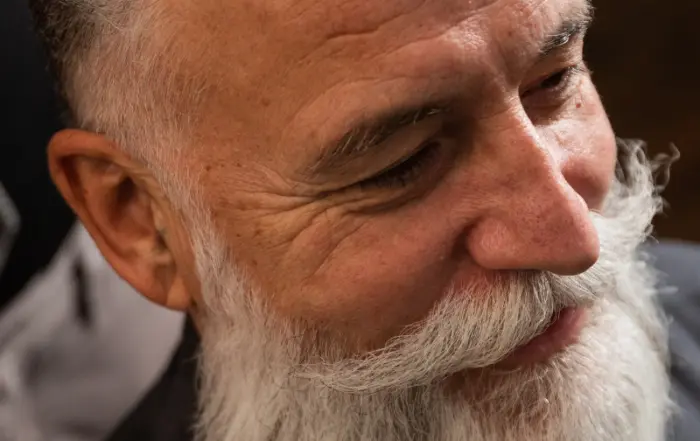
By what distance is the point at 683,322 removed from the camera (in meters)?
1.10

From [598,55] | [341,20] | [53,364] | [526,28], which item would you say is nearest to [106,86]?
[341,20]

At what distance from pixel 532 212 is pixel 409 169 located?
11cm

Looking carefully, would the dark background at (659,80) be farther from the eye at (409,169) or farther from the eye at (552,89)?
the eye at (409,169)

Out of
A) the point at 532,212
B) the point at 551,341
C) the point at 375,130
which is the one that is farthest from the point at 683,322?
the point at 375,130

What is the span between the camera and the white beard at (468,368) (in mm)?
732

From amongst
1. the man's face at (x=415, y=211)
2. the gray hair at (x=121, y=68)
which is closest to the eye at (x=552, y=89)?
the man's face at (x=415, y=211)

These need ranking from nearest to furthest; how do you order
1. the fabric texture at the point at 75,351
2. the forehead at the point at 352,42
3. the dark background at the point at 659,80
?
the forehead at the point at 352,42 < the fabric texture at the point at 75,351 < the dark background at the point at 659,80

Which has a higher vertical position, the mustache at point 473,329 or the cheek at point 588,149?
the cheek at point 588,149

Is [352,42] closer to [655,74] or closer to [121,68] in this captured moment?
[121,68]

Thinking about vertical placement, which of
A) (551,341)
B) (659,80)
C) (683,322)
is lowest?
(659,80)

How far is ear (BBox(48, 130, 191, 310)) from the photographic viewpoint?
84 centimetres

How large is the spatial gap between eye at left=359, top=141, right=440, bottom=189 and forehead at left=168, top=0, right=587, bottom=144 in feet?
0.23

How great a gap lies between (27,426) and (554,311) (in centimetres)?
86

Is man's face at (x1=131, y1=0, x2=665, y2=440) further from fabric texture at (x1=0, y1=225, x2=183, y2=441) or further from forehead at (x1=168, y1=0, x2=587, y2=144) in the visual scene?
fabric texture at (x1=0, y1=225, x2=183, y2=441)
